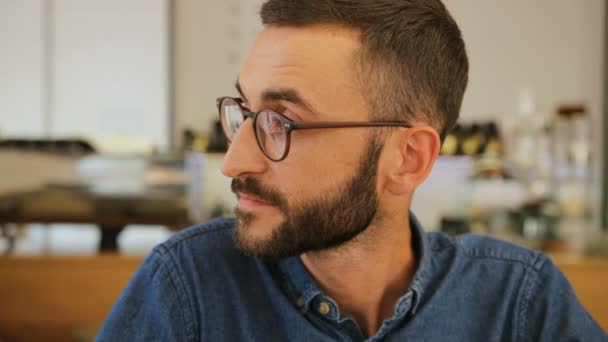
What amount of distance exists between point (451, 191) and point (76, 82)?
8.18 feet

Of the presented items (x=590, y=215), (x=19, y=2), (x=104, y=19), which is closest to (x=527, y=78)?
(x=590, y=215)

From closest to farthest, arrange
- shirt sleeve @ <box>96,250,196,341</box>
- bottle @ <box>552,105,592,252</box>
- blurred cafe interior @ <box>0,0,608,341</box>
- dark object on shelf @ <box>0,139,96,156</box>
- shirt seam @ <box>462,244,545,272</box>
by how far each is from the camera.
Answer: shirt sleeve @ <box>96,250,196,341</box> → shirt seam @ <box>462,244,545,272</box> → blurred cafe interior @ <box>0,0,608,341</box> → bottle @ <box>552,105,592,252</box> → dark object on shelf @ <box>0,139,96,156</box>

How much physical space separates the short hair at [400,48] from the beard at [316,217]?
7 cm

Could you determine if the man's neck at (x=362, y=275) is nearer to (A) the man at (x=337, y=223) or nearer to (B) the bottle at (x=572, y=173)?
(A) the man at (x=337, y=223)

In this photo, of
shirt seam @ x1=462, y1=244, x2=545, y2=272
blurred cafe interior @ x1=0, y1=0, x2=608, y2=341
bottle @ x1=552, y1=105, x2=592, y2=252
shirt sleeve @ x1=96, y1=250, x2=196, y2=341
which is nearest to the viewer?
shirt sleeve @ x1=96, y1=250, x2=196, y2=341

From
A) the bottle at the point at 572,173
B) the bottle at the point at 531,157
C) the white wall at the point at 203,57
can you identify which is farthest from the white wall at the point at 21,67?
the bottle at the point at 572,173

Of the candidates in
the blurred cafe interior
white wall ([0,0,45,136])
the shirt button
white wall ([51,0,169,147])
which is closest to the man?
the shirt button

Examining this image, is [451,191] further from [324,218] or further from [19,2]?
[19,2]

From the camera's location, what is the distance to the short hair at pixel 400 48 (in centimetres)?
82

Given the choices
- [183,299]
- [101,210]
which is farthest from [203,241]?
[101,210]

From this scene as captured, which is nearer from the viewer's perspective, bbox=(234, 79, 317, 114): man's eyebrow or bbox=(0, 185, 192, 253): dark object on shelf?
bbox=(234, 79, 317, 114): man's eyebrow

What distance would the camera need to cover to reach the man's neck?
0.87m

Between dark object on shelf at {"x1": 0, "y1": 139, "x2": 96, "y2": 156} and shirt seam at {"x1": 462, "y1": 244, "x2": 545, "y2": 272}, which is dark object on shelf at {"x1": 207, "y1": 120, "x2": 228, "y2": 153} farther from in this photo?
shirt seam at {"x1": 462, "y1": 244, "x2": 545, "y2": 272}

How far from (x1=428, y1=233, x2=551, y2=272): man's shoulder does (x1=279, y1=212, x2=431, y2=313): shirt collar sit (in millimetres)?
60
